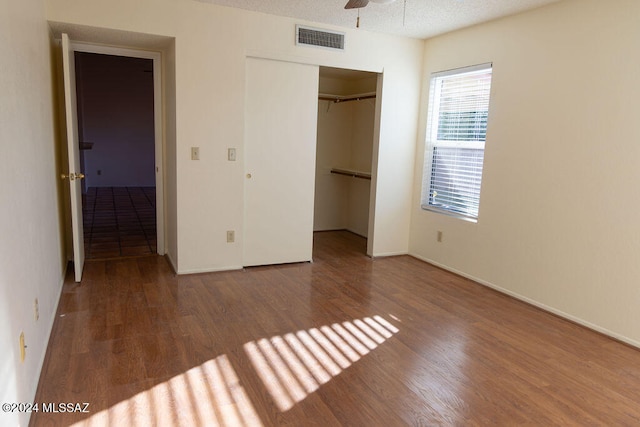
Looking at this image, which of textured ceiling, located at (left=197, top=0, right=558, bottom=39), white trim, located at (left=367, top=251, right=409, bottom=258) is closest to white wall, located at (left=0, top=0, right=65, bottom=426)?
textured ceiling, located at (left=197, top=0, right=558, bottom=39)

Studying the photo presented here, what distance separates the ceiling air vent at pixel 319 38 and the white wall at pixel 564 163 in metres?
1.18

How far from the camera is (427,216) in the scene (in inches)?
199

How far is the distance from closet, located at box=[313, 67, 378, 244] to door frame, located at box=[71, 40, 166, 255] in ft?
7.45

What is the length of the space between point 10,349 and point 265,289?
91.7 inches

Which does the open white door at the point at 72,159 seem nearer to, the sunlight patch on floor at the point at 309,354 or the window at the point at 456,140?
the sunlight patch on floor at the point at 309,354

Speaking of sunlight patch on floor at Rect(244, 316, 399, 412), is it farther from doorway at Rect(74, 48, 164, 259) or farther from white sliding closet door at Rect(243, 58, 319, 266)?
doorway at Rect(74, 48, 164, 259)

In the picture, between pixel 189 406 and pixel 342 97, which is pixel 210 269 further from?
pixel 342 97

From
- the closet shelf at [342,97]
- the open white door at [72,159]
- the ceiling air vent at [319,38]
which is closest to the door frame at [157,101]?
the open white door at [72,159]

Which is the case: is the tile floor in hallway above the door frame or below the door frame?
below

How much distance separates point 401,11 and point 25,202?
10.5ft

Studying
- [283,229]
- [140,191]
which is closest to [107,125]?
[140,191]

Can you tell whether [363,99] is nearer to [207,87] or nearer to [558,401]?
[207,87]

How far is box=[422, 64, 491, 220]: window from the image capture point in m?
4.39

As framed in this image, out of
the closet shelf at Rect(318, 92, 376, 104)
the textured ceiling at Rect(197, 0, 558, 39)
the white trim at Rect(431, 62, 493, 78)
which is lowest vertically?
Answer: the closet shelf at Rect(318, 92, 376, 104)
